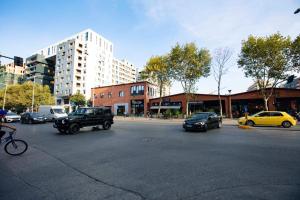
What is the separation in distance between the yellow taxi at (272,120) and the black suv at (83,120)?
14.9m

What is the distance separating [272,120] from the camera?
55.8 feet

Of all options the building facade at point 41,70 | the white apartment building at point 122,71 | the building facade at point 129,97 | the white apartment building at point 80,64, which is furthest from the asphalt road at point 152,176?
the white apartment building at point 122,71

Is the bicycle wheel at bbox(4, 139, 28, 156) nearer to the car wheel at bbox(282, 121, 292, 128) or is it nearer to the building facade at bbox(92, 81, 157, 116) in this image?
the car wheel at bbox(282, 121, 292, 128)

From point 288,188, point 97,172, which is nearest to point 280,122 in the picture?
point 288,188

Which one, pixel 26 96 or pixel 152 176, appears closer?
pixel 152 176

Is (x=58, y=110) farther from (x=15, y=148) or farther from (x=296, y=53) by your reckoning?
(x=296, y=53)

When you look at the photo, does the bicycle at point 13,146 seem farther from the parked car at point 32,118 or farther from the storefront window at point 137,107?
the storefront window at point 137,107

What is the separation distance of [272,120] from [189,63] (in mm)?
20947

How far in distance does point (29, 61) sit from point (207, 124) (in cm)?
8539

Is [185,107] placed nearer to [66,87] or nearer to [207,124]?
[207,124]

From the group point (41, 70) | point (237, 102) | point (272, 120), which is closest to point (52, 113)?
point (272, 120)

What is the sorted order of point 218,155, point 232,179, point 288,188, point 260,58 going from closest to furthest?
point 288,188 < point 232,179 < point 218,155 < point 260,58

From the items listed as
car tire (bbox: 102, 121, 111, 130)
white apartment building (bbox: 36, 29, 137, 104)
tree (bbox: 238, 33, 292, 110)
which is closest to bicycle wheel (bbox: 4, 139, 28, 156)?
car tire (bbox: 102, 121, 111, 130)

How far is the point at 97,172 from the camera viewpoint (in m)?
4.70
